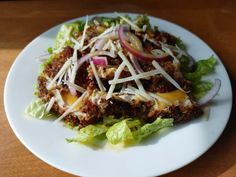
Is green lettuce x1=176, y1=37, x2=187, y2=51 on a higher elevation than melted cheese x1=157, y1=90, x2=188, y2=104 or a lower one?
higher

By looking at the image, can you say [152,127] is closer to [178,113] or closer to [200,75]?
[178,113]

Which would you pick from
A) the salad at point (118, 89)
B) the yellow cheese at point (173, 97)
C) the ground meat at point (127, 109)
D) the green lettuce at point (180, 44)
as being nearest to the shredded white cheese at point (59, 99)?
the salad at point (118, 89)

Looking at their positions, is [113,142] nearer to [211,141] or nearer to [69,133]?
[69,133]

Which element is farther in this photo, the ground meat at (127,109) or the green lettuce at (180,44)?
the green lettuce at (180,44)

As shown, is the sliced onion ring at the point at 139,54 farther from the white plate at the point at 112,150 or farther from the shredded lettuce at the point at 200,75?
the white plate at the point at 112,150

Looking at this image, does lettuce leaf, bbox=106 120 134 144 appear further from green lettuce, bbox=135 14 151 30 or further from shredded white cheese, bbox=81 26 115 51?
green lettuce, bbox=135 14 151 30

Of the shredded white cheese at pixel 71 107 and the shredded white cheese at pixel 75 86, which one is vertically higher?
the shredded white cheese at pixel 75 86

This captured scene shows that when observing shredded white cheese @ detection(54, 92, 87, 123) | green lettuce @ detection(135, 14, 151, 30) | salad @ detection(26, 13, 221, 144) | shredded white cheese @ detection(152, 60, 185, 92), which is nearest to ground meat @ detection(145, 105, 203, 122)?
salad @ detection(26, 13, 221, 144)
